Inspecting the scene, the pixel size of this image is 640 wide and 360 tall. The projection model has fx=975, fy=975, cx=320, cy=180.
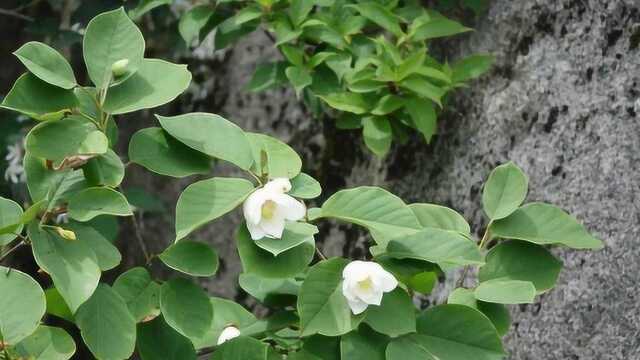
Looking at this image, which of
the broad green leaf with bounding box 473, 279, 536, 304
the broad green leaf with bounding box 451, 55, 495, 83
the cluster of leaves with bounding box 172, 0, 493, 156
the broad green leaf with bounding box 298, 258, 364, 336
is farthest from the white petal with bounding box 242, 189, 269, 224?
the broad green leaf with bounding box 451, 55, 495, 83

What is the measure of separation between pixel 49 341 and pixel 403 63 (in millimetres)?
812

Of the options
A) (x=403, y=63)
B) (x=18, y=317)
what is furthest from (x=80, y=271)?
(x=403, y=63)

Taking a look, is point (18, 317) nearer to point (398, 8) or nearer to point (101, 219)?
point (101, 219)

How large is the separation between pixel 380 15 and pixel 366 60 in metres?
0.10

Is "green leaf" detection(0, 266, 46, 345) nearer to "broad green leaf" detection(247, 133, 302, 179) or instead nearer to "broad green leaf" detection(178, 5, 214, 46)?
"broad green leaf" detection(247, 133, 302, 179)

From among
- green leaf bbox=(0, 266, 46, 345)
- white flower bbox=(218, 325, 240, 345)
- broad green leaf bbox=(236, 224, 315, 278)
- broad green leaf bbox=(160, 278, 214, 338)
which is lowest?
white flower bbox=(218, 325, 240, 345)

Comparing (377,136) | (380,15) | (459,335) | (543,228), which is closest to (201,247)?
(459,335)

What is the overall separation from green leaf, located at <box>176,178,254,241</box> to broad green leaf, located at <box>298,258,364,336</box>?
13 centimetres

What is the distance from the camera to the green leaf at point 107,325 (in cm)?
116

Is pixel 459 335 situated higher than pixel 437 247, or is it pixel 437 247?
pixel 437 247

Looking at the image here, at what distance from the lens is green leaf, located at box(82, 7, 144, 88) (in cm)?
122

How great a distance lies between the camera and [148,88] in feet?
4.02

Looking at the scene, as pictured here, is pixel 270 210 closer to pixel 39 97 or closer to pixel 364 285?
pixel 364 285

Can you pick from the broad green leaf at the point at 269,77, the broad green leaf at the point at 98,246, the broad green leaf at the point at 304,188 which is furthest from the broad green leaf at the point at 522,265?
the broad green leaf at the point at 269,77
